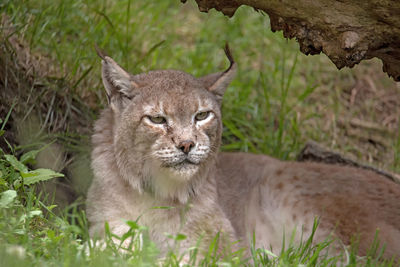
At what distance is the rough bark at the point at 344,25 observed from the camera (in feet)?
12.2

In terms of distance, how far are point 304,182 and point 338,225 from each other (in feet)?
1.64

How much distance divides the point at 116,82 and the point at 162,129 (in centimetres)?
50

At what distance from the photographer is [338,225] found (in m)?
4.28

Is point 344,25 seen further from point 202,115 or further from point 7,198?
point 7,198

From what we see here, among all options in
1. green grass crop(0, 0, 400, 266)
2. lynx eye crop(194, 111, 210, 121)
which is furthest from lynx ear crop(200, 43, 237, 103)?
green grass crop(0, 0, 400, 266)

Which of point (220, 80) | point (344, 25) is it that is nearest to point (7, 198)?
point (220, 80)

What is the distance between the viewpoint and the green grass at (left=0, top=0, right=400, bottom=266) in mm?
5281

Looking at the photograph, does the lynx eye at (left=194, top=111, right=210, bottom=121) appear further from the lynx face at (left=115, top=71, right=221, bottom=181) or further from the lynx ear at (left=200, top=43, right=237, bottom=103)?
the lynx ear at (left=200, top=43, right=237, bottom=103)

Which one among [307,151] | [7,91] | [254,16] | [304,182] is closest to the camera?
[304,182]

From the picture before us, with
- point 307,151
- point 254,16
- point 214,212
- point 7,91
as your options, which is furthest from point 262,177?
point 254,16

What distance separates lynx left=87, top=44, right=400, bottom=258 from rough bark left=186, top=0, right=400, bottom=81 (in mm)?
644

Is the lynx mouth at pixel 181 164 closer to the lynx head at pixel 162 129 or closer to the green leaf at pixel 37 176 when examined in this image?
the lynx head at pixel 162 129

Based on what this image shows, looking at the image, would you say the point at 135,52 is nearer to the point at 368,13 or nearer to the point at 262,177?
the point at 262,177

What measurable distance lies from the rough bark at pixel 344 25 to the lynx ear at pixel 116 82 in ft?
3.20
